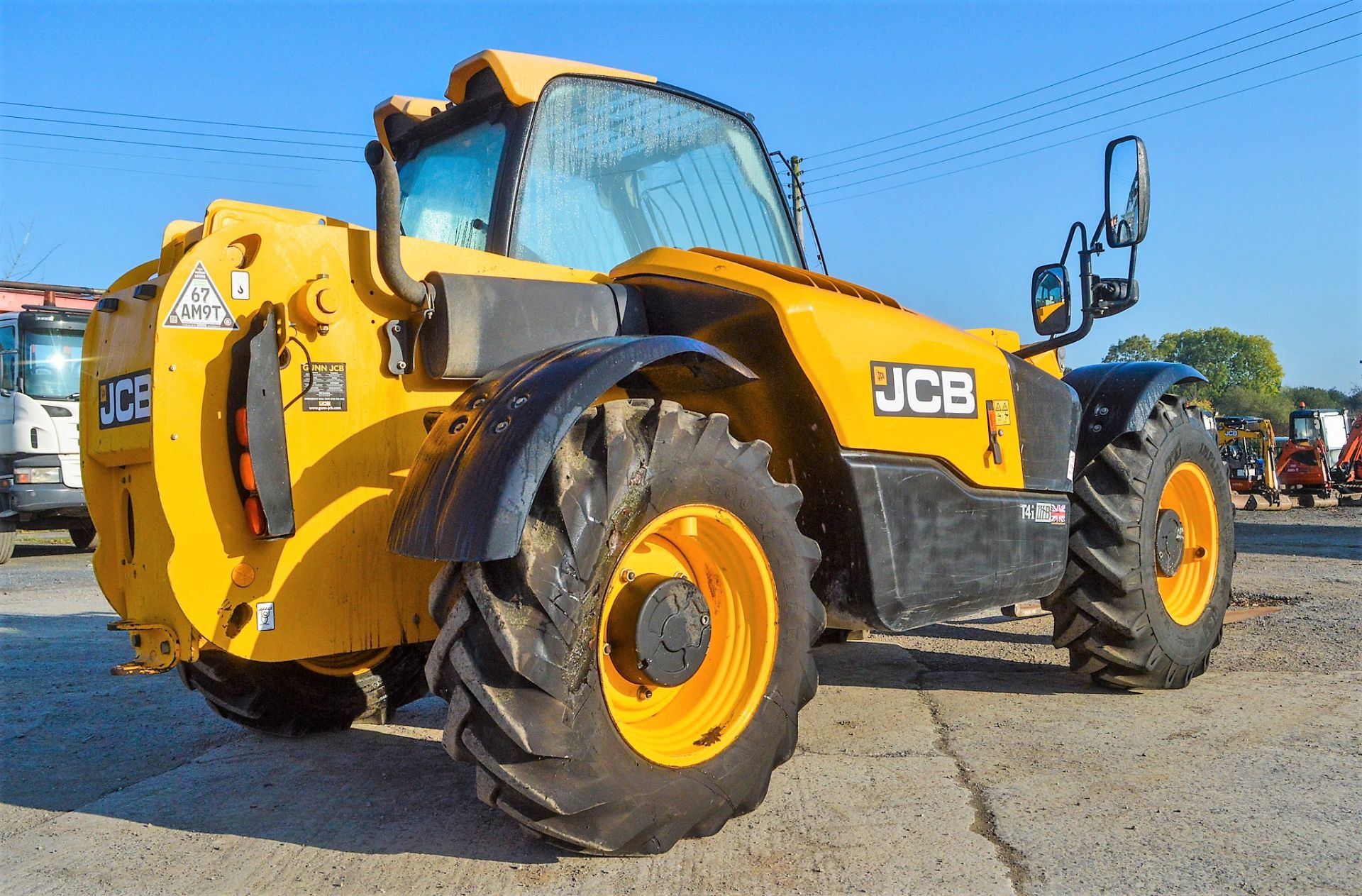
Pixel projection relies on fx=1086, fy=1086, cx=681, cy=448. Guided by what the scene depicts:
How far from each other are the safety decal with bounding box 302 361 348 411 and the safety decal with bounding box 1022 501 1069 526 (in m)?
2.68

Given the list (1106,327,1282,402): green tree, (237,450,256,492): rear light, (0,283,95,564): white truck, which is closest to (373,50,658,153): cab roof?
(237,450,256,492): rear light

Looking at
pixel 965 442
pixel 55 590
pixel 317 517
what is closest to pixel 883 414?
pixel 965 442

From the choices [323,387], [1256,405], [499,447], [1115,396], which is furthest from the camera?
[1256,405]

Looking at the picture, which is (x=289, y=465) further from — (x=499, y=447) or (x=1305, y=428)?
(x=1305, y=428)

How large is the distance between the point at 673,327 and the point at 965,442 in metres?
1.24

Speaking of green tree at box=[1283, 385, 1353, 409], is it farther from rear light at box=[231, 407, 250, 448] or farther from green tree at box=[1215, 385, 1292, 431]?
rear light at box=[231, 407, 250, 448]

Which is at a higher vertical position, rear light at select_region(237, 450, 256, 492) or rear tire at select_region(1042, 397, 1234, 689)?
rear light at select_region(237, 450, 256, 492)

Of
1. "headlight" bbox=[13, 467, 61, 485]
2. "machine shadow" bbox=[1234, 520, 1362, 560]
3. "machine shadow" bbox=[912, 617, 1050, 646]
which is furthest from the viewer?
"headlight" bbox=[13, 467, 61, 485]

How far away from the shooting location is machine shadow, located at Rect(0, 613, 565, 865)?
3.21 metres

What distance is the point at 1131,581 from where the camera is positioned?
480 centimetres

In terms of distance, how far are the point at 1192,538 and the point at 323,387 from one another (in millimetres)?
4477

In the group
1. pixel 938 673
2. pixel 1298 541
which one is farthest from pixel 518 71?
pixel 1298 541

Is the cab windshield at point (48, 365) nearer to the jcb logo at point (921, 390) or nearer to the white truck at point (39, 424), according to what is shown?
the white truck at point (39, 424)

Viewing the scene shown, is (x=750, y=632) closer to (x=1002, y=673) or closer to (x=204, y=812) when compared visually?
(x=204, y=812)
